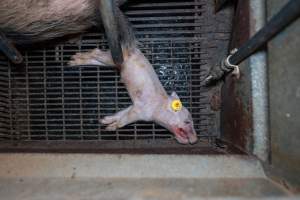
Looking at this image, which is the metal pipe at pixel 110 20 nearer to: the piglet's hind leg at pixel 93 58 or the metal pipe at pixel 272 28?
the piglet's hind leg at pixel 93 58

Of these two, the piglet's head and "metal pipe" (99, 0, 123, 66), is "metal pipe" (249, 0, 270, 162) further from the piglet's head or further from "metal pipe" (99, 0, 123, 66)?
"metal pipe" (99, 0, 123, 66)

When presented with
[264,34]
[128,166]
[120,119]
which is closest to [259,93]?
[264,34]

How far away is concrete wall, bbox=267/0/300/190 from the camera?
1.17 metres

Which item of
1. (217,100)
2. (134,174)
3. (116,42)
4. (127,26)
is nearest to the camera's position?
(134,174)

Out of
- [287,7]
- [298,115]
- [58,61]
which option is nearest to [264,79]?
[298,115]

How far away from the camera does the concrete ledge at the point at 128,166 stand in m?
1.25

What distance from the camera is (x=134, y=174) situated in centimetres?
125

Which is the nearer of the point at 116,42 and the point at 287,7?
the point at 287,7

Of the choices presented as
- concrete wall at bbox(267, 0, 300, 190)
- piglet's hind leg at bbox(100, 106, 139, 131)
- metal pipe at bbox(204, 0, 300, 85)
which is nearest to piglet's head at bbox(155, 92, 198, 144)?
piglet's hind leg at bbox(100, 106, 139, 131)

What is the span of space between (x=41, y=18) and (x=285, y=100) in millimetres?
1038

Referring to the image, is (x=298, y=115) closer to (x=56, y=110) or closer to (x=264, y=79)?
(x=264, y=79)

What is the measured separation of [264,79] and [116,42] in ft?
1.93

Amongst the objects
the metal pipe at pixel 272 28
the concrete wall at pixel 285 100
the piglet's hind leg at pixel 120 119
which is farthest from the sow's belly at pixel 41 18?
the concrete wall at pixel 285 100

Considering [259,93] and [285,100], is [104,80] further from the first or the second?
[285,100]
